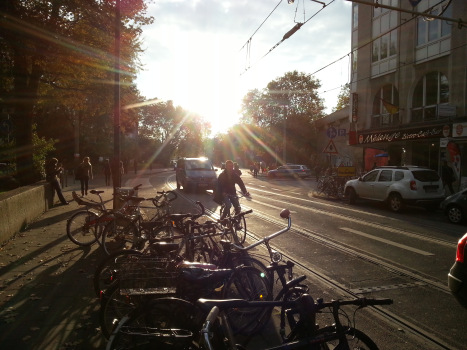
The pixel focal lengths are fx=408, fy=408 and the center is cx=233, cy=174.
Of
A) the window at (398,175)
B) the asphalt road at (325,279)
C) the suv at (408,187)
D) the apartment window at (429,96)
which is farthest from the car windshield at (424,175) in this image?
the apartment window at (429,96)

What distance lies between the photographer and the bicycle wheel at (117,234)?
680cm

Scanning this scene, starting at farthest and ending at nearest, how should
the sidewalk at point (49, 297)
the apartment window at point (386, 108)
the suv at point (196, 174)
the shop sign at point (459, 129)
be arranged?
the apartment window at point (386, 108), the suv at point (196, 174), the shop sign at point (459, 129), the sidewalk at point (49, 297)

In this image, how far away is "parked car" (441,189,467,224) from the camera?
38.7 feet

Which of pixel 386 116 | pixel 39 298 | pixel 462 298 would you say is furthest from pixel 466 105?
pixel 39 298

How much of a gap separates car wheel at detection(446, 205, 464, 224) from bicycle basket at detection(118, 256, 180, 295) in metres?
11.1

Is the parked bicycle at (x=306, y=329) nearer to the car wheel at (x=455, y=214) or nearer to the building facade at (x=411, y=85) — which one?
the car wheel at (x=455, y=214)

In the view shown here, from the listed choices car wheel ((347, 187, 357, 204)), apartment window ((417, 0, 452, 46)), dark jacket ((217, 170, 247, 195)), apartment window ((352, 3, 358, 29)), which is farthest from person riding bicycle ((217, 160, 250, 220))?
apartment window ((352, 3, 358, 29))

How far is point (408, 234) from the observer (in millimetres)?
9867

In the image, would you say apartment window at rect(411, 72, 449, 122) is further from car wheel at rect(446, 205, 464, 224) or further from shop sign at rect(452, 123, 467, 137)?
car wheel at rect(446, 205, 464, 224)

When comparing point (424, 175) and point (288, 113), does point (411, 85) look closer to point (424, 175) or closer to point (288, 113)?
point (424, 175)

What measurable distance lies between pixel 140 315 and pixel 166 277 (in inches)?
21.2

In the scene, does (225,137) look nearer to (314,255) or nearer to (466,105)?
(466,105)

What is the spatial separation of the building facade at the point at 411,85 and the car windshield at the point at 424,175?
392 cm

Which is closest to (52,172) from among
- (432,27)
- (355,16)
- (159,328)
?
(159,328)
